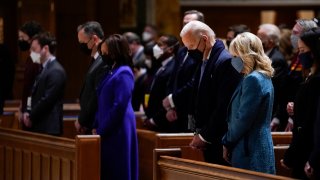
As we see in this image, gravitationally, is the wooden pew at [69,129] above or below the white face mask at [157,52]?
below

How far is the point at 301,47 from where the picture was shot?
5.83 m

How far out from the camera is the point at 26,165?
27.1ft

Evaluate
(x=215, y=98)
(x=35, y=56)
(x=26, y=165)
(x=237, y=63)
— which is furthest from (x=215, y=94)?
(x=35, y=56)

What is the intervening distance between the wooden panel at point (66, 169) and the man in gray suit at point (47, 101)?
55.3 inches

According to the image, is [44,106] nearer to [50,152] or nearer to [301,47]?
[50,152]

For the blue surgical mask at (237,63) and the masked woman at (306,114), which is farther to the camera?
the blue surgical mask at (237,63)

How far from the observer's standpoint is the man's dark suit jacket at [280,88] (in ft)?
27.6

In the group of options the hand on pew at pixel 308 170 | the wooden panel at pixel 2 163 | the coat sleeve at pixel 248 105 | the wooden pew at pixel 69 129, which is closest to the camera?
the hand on pew at pixel 308 170

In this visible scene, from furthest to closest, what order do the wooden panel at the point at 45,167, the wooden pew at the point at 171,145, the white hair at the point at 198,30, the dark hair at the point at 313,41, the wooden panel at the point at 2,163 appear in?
the wooden panel at the point at 2,163, the wooden panel at the point at 45,167, the wooden pew at the point at 171,145, the white hair at the point at 198,30, the dark hair at the point at 313,41

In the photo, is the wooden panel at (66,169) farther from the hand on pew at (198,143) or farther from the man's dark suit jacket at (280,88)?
the man's dark suit jacket at (280,88)

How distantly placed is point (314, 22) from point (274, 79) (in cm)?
155

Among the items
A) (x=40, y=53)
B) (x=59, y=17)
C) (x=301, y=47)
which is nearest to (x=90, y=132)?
(x=40, y=53)

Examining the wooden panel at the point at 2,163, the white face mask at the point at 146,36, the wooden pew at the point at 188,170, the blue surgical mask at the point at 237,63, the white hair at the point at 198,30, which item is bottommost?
the wooden panel at the point at 2,163

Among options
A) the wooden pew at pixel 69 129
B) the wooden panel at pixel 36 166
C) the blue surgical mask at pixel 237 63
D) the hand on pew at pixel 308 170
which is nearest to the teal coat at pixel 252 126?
the blue surgical mask at pixel 237 63
